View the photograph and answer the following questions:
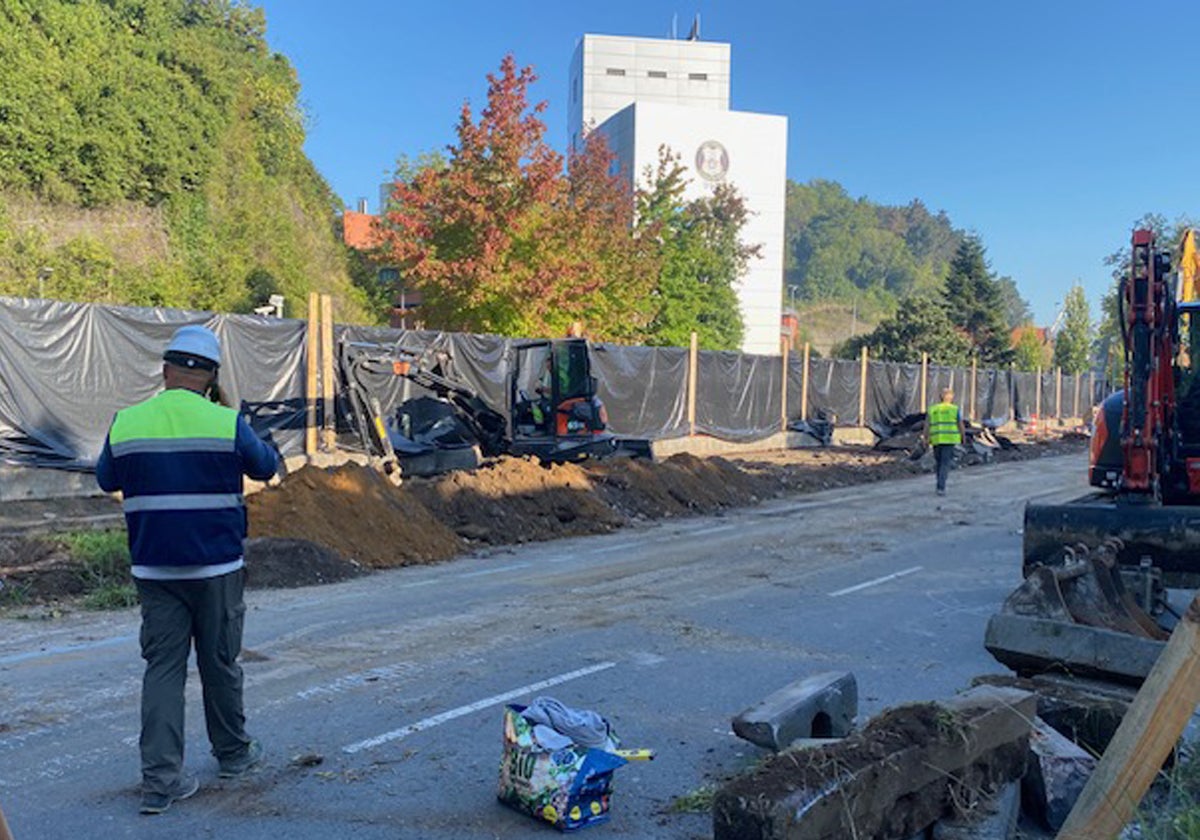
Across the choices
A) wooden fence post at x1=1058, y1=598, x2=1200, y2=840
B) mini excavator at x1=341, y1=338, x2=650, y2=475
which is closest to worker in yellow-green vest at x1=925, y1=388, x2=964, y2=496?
mini excavator at x1=341, y1=338, x2=650, y2=475

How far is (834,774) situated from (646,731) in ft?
6.97

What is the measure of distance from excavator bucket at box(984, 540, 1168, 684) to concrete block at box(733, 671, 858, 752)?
1.12 metres

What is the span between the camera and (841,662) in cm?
726

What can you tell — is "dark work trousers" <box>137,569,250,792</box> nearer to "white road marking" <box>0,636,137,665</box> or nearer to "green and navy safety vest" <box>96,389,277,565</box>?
"green and navy safety vest" <box>96,389,277,565</box>

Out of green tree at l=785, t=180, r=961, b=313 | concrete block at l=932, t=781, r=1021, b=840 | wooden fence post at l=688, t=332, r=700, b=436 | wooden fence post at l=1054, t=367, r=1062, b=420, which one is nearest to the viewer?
concrete block at l=932, t=781, r=1021, b=840

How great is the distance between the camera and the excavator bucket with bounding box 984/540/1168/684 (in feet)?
18.4

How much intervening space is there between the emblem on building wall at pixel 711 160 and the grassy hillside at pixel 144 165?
38867mm

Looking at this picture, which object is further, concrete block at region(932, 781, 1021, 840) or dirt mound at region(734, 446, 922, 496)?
dirt mound at region(734, 446, 922, 496)

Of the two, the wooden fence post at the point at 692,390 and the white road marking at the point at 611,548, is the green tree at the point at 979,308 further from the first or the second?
the white road marking at the point at 611,548

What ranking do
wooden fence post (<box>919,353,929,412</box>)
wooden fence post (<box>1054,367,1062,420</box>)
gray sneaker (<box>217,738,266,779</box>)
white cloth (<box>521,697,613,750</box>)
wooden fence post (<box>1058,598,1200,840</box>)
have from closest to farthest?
1. wooden fence post (<box>1058,598,1200,840</box>)
2. white cloth (<box>521,697,613,750</box>)
3. gray sneaker (<box>217,738,266,779</box>)
4. wooden fence post (<box>919,353,929,412</box>)
5. wooden fence post (<box>1054,367,1062,420</box>)

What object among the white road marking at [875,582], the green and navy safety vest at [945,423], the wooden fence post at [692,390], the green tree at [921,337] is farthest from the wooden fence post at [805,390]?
the green tree at [921,337]

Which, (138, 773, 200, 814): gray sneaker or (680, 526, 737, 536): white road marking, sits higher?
(138, 773, 200, 814): gray sneaker

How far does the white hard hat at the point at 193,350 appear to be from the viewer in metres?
4.73

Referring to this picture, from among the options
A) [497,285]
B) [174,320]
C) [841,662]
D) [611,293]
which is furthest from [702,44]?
[841,662]
